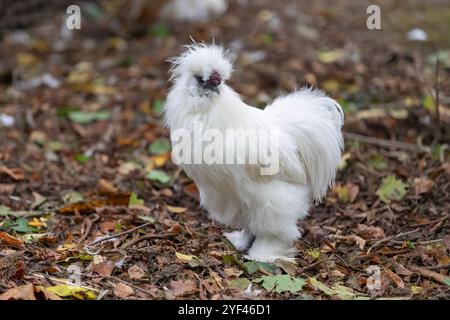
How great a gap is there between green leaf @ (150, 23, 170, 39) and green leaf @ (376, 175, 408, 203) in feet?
16.8

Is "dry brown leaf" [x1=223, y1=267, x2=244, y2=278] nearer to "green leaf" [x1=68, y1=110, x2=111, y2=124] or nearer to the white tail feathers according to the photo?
the white tail feathers

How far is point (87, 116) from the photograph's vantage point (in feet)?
25.4

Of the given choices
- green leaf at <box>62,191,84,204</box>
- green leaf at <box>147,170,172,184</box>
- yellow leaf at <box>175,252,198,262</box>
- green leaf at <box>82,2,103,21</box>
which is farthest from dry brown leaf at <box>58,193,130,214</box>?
green leaf at <box>82,2,103,21</box>

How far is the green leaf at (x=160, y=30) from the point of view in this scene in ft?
32.7

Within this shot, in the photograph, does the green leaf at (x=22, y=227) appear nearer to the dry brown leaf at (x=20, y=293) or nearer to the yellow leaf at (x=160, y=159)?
the dry brown leaf at (x=20, y=293)

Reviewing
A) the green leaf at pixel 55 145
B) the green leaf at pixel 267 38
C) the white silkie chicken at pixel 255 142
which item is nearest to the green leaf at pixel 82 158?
the green leaf at pixel 55 145

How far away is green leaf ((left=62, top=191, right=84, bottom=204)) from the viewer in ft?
19.0

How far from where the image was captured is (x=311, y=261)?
470 centimetres

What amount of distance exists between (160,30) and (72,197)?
4.81 meters

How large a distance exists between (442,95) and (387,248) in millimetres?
3029

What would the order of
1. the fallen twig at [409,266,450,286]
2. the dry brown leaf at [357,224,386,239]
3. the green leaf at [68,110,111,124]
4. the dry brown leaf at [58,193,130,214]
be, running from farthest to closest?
the green leaf at [68,110,111,124] → the dry brown leaf at [58,193,130,214] → the dry brown leaf at [357,224,386,239] → the fallen twig at [409,266,450,286]

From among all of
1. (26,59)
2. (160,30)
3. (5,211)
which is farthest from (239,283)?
(160,30)

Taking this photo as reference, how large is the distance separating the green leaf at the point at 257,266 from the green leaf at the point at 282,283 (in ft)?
0.54
